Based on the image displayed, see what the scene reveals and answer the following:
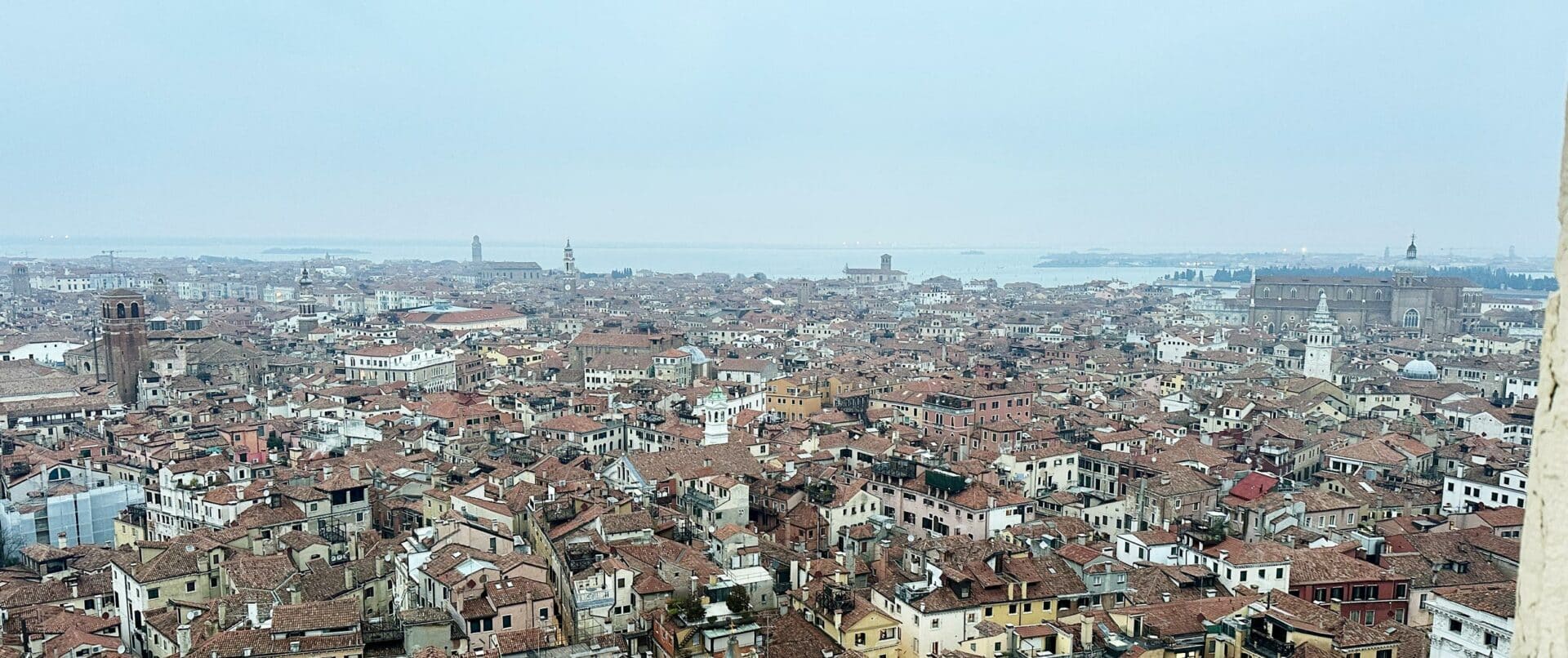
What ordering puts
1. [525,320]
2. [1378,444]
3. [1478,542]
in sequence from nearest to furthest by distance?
[1478,542]
[1378,444]
[525,320]

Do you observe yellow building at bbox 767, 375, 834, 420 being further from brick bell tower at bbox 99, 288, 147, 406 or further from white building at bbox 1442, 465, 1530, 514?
brick bell tower at bbox 99, 288, 147, 406

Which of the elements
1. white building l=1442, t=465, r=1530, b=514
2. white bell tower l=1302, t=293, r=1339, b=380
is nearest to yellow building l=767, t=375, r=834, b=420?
white building l=1442, t=465, r=1530, b=514

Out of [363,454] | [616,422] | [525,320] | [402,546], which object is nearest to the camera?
[402,546]

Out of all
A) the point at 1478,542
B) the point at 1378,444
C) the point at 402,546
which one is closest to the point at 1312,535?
the point at 1478,542

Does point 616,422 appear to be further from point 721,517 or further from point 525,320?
point 525,320

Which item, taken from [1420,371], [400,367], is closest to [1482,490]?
[1420,371]

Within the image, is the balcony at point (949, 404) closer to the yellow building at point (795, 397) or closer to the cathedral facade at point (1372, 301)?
the yellow building at point (795, 397)

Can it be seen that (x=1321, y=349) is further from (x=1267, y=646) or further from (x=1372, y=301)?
(x=1267, y=646)
